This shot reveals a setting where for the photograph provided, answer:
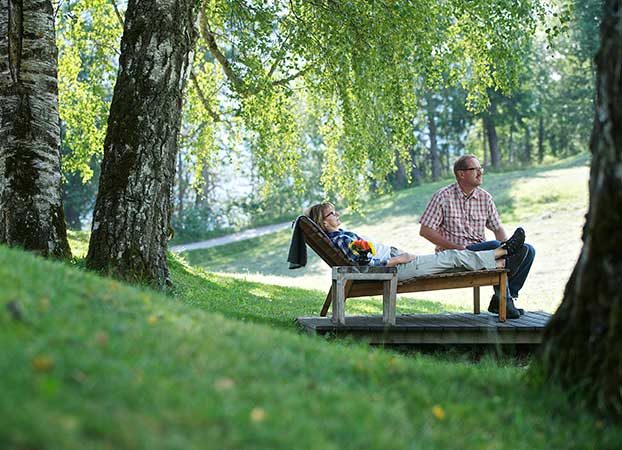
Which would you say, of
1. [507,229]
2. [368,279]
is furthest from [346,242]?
[507,229]

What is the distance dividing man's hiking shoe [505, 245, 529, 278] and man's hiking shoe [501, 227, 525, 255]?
72 mm

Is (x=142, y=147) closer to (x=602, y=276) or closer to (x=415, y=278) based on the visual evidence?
(x=415, y=278)

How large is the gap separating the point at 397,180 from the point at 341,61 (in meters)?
33.6

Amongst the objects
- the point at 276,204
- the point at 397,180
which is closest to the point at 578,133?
the point at 397,180

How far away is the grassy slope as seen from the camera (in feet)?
8.27

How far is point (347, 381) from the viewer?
3.58 metres

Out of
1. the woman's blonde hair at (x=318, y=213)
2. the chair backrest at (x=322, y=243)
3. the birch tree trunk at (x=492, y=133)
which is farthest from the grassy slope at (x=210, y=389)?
the birch tree trunk at (x=492, y=133)

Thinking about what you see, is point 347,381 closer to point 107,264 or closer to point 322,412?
point 322,412

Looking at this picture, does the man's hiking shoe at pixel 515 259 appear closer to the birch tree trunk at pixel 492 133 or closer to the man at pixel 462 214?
the man at pixel 462 214

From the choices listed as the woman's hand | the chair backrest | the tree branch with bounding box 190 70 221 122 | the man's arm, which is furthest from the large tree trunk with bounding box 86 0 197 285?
the tree branch with bounding box 190 70 221 122

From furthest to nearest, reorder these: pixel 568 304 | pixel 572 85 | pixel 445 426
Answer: pixel 572 85, pixel 568 304, pixel 445 426

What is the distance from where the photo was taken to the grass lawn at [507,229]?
731 inches

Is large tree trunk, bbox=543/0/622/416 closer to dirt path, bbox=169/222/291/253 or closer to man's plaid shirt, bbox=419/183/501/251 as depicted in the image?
man's plaid shirt, bbox=419/183/501/251

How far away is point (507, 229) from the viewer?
24.8 metres
